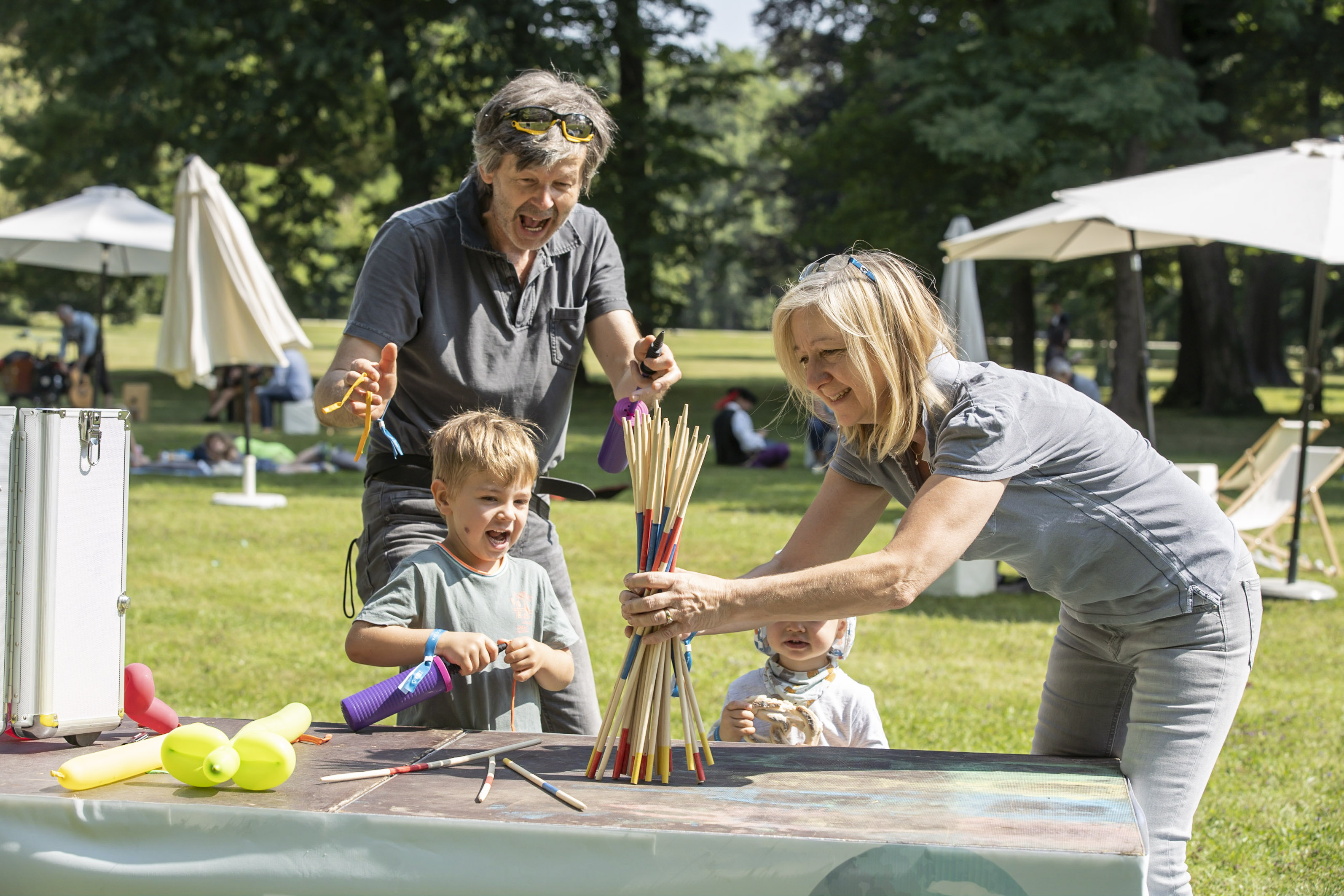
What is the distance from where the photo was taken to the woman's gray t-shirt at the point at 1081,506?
7.25 feet

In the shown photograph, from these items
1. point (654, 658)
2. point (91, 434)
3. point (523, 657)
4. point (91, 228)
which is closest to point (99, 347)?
point (91, 228)

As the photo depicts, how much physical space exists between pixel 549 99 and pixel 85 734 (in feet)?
5.38

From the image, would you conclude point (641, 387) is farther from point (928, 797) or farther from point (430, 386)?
point (928, 797)

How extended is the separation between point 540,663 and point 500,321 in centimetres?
83

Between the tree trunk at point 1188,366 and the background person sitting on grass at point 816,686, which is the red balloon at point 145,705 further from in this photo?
the tree trunk at point 1188,366

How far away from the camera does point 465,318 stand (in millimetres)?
2961

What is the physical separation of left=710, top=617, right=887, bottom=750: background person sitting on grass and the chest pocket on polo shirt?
2.85ft

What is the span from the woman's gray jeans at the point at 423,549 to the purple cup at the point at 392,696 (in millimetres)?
491

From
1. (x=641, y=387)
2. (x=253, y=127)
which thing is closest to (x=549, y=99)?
(x=641, y=387)

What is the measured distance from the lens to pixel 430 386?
2.98m

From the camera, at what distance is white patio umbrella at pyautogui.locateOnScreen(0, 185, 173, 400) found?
1352 centimetres

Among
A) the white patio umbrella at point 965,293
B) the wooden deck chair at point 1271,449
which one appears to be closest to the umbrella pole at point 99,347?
the white patio umbrella at point 965,293

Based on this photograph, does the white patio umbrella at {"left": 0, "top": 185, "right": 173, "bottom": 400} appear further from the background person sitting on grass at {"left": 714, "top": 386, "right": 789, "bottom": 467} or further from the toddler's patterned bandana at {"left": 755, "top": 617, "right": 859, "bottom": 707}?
the toddler's patterned bandana at {"left": 755, "top": 617, "right": 859, "bottom": 707}

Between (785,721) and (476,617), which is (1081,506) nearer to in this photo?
(785,721)
